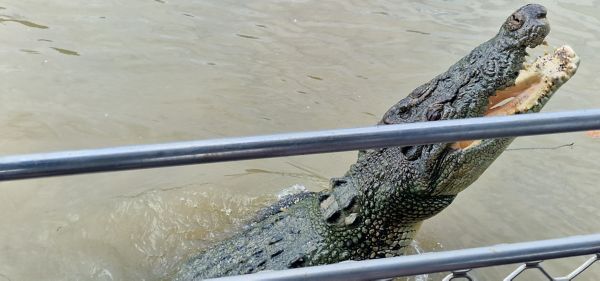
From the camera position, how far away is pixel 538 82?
2441mm

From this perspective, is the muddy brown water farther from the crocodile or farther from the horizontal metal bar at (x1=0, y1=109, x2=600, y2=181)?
the horizontal metal bar at (x1=0, y1=109, x2=600, y2=181)

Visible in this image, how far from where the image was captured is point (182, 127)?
14.8 ft

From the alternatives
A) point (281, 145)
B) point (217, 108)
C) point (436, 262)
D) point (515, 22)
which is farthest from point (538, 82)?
point (217, 108)

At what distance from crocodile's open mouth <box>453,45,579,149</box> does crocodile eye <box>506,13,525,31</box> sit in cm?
16

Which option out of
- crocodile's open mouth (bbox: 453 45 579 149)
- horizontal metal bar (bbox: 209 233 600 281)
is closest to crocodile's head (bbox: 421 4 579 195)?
crocodile's open mouth (bbox: 453 45 579 149)

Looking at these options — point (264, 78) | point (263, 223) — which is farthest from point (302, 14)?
point (263, 223)

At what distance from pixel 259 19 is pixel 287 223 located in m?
3.67

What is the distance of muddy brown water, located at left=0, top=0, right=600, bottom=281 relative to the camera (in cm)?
358

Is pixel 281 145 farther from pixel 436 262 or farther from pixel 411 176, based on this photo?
pixel 411 176

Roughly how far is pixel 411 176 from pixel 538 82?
0.64 metres

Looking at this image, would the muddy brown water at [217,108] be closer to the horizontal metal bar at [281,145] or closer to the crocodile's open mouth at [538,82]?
the crocodile's open mouth at [538,82]

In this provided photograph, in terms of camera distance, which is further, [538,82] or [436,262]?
[538,82]

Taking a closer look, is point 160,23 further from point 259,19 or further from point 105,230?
point 105,230

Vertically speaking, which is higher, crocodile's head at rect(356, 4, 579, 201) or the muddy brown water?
crocodile's head at rect(356, 4, 579, 201)
